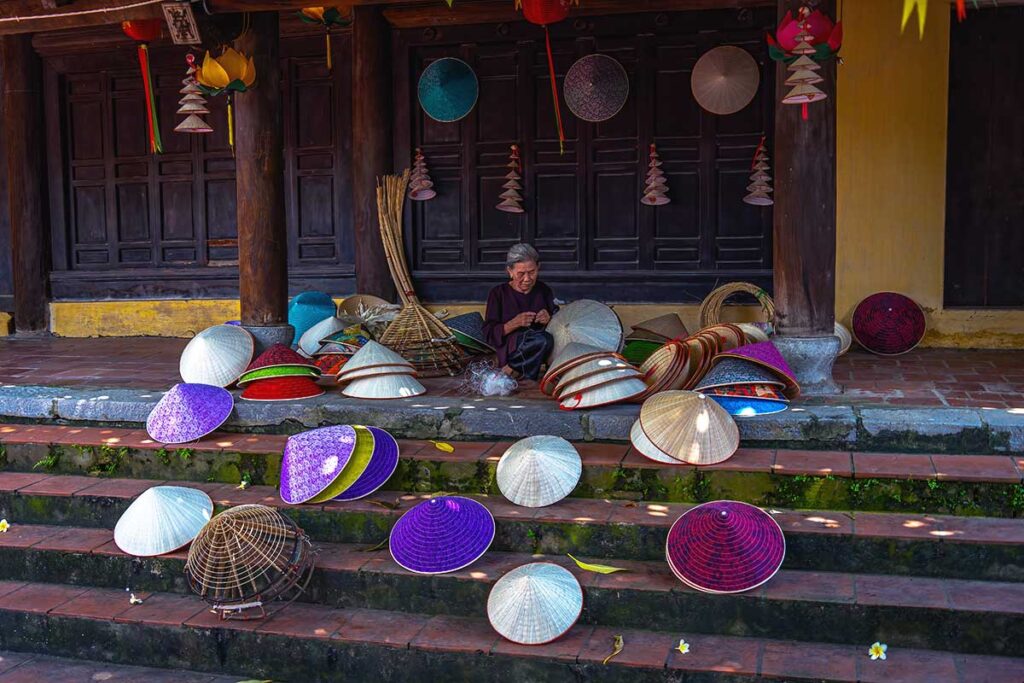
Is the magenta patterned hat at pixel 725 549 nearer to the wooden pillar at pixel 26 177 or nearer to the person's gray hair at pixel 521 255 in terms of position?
→ the person's gray hair at pixel 521 255

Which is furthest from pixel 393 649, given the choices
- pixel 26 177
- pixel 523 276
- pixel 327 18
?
pixel 26 177

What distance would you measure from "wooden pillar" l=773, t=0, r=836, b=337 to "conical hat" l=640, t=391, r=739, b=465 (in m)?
1.05

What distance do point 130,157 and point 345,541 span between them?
6.08 metres

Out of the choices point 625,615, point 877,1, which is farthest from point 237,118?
point 877,1

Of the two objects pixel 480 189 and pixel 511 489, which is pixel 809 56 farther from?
pixel 480 189

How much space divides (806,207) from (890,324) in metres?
2.23

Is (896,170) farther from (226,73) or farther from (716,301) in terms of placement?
(226,73)

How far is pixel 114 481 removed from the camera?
5.27 meters

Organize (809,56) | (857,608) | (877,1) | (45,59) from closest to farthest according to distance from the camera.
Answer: (857,608) → (809,56) → (877,1) → (45,59)

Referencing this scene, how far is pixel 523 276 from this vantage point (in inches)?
233

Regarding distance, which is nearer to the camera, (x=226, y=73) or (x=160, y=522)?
(x=160, y=522)

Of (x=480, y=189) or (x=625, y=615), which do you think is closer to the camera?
Answer: (x=625, y=615)

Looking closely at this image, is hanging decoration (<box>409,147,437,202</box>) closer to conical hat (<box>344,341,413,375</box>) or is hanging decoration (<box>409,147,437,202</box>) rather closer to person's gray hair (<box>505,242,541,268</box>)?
person's gray hair (<box>505,242,541,268</box>)

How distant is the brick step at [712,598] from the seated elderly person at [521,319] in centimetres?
172
